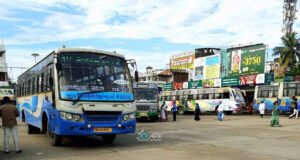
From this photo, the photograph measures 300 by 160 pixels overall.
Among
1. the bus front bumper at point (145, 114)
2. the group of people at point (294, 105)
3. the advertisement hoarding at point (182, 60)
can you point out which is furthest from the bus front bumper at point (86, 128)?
the advertisement hoarding at point (182, 60)

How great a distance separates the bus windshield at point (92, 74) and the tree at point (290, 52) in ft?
150

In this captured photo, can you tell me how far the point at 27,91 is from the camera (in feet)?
57.9

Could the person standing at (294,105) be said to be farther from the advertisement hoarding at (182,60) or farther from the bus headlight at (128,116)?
the advertisement hoarding at (182,60)

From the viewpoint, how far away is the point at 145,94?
2745 centimetres

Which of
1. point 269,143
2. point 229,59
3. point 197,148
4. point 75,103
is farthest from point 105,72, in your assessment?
point 229,59

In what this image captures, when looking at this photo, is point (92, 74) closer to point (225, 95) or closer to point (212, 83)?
point (225, 95)

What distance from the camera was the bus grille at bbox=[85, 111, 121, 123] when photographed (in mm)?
11695

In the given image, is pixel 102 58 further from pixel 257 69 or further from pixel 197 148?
pixel 257 69

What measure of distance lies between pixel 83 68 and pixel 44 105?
8.19 ft

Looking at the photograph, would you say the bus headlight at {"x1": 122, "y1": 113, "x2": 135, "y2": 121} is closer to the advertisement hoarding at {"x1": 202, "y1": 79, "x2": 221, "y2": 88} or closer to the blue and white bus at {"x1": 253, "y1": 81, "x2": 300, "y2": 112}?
the blue and white bus at {"x1": 253, "y1": 81, "x2": 300, "y2": 112}

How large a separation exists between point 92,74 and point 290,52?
4741 centimetres

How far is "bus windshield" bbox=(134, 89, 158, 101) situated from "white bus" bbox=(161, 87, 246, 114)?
9.66 metres

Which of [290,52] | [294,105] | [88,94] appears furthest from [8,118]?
[290,52]

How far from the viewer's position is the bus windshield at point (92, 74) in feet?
39.0
